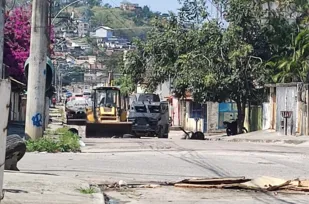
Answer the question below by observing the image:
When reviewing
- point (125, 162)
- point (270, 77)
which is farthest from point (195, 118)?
point (125, 162)

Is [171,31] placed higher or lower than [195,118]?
higher

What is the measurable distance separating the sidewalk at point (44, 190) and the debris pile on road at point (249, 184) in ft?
6.56

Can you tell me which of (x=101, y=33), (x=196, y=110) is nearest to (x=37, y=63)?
(x=196, y=110)

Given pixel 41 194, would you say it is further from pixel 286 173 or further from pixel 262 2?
pixel 262 2

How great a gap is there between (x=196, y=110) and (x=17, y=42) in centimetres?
2200

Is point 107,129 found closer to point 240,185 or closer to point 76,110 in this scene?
point 240,185

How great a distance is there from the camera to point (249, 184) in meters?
13.6

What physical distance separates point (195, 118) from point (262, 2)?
20363 millimetres

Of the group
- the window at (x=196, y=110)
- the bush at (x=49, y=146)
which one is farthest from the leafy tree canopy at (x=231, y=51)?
the bush at (x=49, y=146)

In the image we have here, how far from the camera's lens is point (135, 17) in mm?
146750

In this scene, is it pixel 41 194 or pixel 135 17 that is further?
pixel 135 17

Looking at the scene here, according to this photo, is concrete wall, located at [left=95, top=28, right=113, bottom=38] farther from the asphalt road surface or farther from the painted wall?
the asphalt road surface

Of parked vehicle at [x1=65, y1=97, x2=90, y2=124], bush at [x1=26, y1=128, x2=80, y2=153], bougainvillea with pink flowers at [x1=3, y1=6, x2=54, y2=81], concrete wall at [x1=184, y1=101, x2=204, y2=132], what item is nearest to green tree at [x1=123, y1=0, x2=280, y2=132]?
bougainvillea with pink flowers at [x1=3, y1=6, x2=54, y2=81]

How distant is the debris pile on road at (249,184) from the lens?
13.4m
